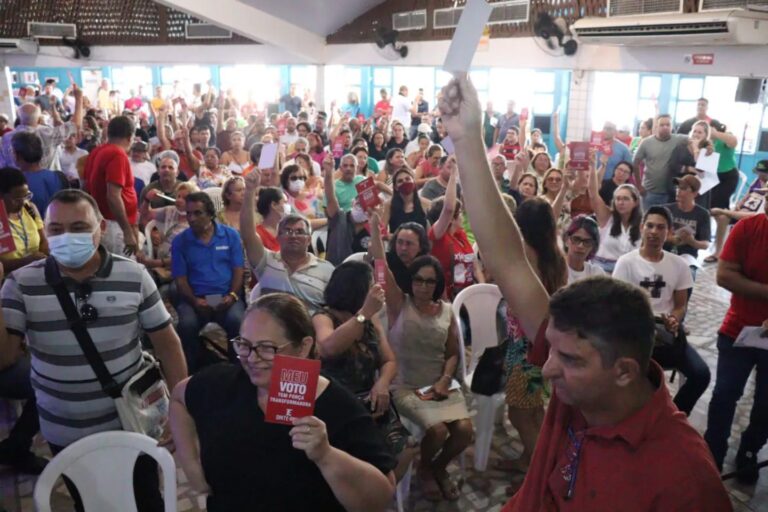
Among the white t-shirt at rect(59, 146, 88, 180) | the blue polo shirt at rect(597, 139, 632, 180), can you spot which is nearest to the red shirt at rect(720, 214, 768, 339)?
the blue polo shirt at rect(597, 139, 632, 180)

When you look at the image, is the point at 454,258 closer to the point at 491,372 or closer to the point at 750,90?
the point at 491,372

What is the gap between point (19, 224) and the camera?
342 cm

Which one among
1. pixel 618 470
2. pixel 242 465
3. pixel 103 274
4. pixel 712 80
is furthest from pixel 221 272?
pixel 712 80

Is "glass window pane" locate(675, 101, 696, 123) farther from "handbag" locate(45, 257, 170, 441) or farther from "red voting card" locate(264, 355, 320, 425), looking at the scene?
"red voting card" locate(264, 355, 320, 425)

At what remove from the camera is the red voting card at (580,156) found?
4.79 metres

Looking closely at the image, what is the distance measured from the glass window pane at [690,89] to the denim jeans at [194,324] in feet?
32.7

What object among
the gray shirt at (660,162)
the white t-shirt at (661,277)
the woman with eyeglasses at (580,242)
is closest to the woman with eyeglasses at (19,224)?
the woman with eyeglasses at (580,242)

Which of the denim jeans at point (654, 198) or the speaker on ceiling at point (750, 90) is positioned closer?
the denim jeans at point (654, 198)

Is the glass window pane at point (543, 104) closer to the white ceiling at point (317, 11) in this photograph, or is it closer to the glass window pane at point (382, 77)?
the white ceiling at point (317, 11)

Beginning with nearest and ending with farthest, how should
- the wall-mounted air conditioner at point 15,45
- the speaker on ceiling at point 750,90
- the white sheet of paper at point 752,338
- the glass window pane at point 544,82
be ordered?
the white sheet of paper at point 752,338 → the speaker on ceiling at point 750,90 → the glass window pane at point 544,82 → the wall-mounted air conditioner at point 15,45

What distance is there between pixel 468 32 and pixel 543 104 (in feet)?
38.8

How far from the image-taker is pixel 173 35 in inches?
634

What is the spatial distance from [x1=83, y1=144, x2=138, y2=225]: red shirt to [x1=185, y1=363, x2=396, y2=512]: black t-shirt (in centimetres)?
317

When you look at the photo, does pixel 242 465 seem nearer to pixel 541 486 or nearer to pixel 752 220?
pixel 541 486
